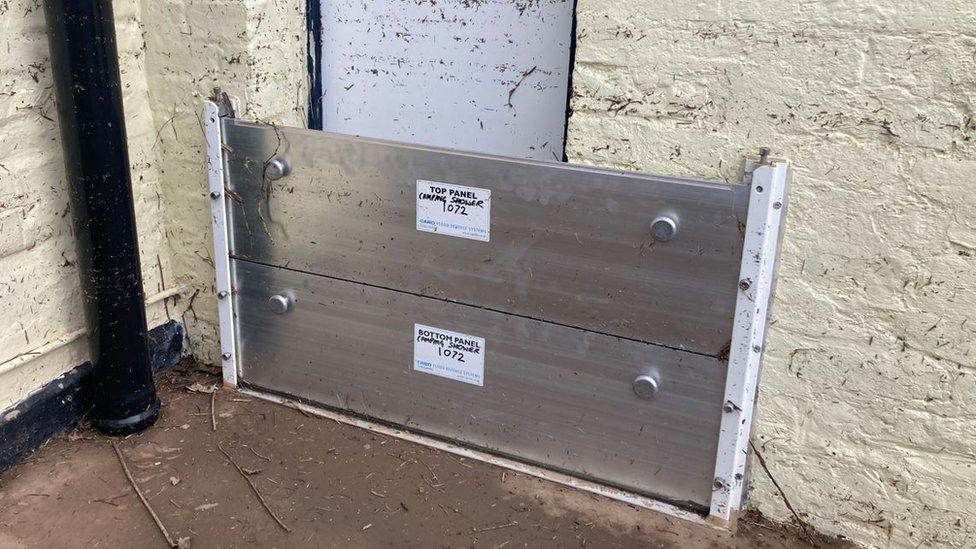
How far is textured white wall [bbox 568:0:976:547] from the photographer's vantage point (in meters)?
2.07

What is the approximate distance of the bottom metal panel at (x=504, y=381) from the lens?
2496mm

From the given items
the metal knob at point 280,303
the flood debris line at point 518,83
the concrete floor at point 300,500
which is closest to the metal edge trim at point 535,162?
the flood debris line at point 518,83

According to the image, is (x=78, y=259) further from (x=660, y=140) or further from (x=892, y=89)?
(x=892, y=89)

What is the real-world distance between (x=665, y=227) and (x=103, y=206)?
1714mm

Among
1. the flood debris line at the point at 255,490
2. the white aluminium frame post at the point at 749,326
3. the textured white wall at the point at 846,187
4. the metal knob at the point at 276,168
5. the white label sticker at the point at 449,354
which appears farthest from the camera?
the metal knob at the point at 276,168

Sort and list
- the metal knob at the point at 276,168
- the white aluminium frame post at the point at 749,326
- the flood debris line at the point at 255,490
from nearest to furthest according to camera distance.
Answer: the white aluminium frame post at the point at 749,326, the flood debris line at the point at 255,490, the metal knob at the point at 276,168

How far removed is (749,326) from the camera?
2318 millimetres

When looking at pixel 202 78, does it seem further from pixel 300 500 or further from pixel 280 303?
pixel 300 500

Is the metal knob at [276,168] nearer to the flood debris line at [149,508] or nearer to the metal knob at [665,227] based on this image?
the flood debris line at [149,508]

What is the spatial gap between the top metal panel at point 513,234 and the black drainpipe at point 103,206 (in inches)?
15.1

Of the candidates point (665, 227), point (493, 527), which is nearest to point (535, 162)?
point (665, 227)

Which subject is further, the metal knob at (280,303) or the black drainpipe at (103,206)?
the metal knob at (280,303)

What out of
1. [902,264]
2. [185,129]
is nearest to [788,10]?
[902,264]

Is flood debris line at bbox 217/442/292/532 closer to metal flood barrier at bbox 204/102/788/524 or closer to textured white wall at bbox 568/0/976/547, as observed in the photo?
metal flood barrier at bbox 204/102/788/524
